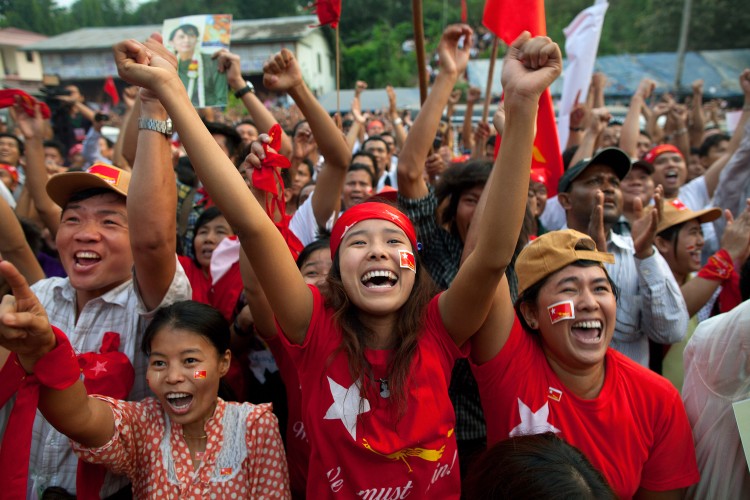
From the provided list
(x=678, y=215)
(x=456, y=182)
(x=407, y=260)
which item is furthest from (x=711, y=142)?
(x=407, y=260)

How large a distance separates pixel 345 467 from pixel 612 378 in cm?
99

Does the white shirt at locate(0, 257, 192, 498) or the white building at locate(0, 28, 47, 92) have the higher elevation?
the white building at locate(0, 28, 47, 92)

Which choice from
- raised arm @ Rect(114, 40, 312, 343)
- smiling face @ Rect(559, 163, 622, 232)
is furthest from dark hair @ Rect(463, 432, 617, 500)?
smiling face @ Rect(559, 163, 622, 232)

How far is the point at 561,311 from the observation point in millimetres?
1941

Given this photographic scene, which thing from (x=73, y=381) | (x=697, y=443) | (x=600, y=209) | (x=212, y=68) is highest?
(x=212, y=68)

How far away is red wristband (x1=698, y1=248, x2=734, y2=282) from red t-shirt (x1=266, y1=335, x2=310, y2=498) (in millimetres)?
2152

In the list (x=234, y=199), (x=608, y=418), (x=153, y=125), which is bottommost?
(x=608, y=418)

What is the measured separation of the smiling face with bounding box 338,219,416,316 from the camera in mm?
1781

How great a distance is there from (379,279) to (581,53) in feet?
13.8

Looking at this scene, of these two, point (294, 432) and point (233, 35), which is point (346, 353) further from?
point (233, 35)

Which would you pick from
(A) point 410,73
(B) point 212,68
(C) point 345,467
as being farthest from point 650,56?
A: (C) point 345,467

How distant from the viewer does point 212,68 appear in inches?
154

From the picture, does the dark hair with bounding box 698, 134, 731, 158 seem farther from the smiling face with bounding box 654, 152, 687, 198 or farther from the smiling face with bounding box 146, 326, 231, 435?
the smiling face with bounding box 146, 326, 231, 435

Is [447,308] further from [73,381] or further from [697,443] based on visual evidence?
[73,381]
